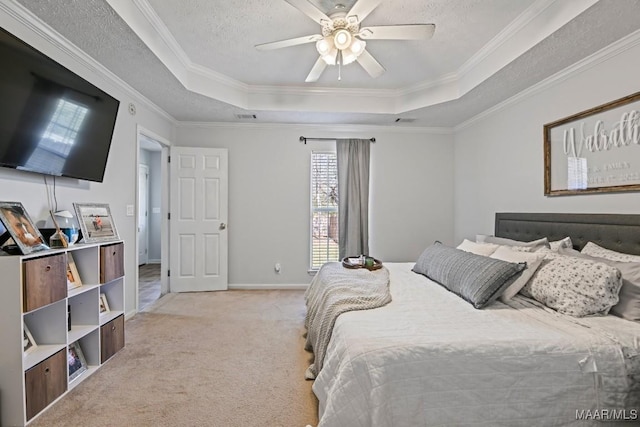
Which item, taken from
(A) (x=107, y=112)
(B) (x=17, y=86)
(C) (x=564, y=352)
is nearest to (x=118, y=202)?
(A) (x=107, y=112)

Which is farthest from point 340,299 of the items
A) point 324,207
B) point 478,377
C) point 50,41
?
point 324,207

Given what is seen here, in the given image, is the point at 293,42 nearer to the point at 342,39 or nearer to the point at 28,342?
the point at 342,39

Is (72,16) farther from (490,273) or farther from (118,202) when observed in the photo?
(490,273)

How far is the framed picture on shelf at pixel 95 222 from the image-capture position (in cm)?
252

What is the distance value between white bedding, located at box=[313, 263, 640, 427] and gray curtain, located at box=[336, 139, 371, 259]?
122 inches

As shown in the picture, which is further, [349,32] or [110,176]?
[110,176]

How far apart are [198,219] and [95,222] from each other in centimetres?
186

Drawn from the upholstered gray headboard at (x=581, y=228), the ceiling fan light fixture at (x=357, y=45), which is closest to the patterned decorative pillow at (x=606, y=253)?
the upholstered gray headboard at (x=581, y=228)

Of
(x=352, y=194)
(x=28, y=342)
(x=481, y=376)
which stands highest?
(x=352, y=194)

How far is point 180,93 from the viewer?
347 cm

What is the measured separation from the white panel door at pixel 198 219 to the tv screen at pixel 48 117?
1697mm

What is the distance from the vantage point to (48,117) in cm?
213

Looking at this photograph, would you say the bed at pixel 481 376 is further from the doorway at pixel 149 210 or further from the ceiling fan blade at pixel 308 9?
the doorway at pixel 149 210

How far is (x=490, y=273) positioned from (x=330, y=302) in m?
1.03
